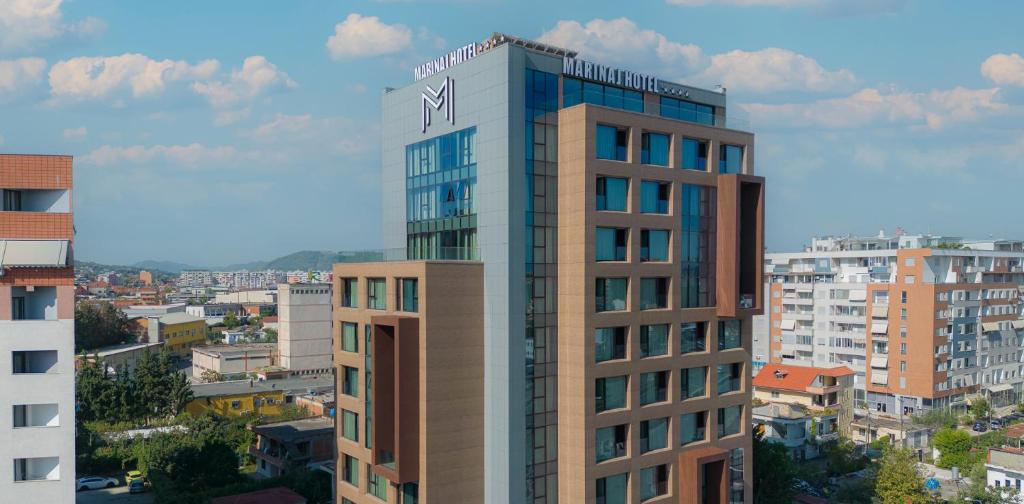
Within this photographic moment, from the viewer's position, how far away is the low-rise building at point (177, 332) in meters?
160

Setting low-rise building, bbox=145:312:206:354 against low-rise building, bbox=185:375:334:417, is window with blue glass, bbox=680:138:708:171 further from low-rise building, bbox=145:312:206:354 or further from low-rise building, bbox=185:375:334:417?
low-rise building, bbox=145:312:206:354

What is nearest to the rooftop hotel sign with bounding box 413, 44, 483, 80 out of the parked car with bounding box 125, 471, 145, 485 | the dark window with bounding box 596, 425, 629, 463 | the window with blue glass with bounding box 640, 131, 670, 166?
the window with blue glass with bounding box 640, 131, 670, 166

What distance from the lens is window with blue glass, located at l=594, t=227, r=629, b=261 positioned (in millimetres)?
34531

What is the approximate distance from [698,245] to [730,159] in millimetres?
5426

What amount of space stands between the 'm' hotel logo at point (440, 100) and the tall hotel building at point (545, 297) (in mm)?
106

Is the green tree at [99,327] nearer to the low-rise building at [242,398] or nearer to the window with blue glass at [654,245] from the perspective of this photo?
the low-rise building at [242,398]

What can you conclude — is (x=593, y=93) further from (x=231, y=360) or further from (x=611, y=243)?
(x=231, y=360)

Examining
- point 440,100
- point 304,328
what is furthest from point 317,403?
point 440,100

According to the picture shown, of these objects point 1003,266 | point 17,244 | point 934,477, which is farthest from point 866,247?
point 17,244

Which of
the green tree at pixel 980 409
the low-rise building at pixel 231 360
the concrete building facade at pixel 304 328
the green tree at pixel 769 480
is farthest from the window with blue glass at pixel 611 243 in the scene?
the low-rise building at pixel 231 360

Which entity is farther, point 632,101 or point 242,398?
point 242,398

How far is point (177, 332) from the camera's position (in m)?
167

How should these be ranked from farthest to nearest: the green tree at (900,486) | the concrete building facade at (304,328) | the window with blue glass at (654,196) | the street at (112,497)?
1. the concrete building facade at (304,328)
2. the street at (112,497)
3. the green tree at (900,486)
4. the window with blue glass at (654,196)

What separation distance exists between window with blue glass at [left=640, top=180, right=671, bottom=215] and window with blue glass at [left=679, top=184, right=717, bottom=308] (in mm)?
940
